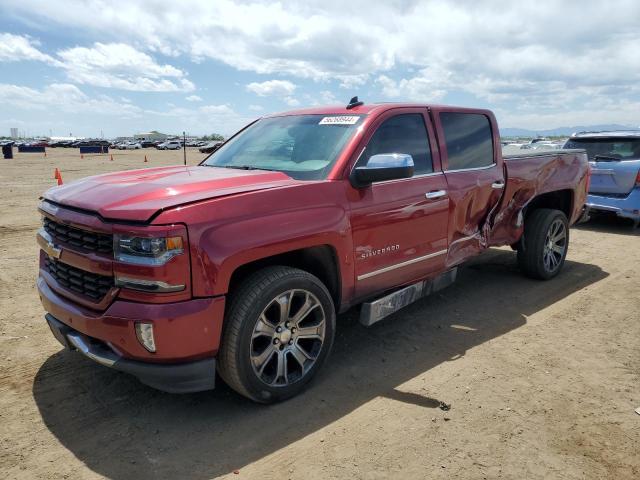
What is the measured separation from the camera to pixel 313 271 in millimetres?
3525

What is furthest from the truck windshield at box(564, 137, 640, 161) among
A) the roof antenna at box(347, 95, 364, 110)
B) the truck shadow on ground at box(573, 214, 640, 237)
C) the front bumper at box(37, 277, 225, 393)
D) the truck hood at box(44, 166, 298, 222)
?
the front bumper at box(37, 277, 225, 393)

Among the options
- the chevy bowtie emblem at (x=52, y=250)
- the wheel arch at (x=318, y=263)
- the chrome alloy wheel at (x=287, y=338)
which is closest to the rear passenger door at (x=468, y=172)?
the wheel arch at (x=318, y=263)

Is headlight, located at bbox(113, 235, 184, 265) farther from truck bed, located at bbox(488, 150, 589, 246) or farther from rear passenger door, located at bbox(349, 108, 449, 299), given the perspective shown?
truck bed, located at bbox(488, 150, 589, 246)

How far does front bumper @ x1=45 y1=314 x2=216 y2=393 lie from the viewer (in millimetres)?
2732

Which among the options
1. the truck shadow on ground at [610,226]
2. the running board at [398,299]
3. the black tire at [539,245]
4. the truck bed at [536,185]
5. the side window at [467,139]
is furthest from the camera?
the truck shadow on ground at [610,226]

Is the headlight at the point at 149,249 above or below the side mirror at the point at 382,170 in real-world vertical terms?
below

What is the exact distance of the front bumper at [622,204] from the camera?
8.46 m

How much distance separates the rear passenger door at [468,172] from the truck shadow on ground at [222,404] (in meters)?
0.77

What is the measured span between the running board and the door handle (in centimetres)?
72

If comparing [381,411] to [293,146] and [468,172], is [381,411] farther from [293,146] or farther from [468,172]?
[468,172]

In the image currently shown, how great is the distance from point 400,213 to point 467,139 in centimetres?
143

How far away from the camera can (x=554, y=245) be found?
19.5ft

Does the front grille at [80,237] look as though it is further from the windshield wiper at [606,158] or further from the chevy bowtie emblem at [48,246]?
the windshield wiper at [606,158]

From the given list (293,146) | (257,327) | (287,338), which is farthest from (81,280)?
(293,146)
